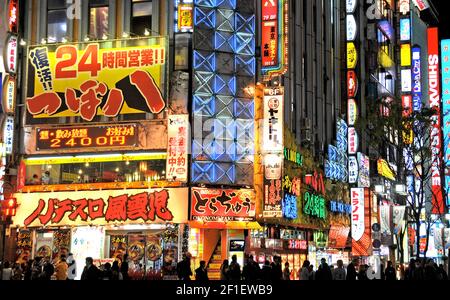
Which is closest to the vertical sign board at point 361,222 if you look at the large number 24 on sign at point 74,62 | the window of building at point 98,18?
the large number 24 on sign at point 74,62

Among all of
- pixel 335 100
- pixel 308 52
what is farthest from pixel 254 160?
pixel 335 100

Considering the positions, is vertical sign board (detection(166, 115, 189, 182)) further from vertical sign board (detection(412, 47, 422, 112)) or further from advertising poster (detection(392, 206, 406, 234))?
vertical sign board (detection(412, 47, 422, 112))

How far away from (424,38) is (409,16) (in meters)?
11.8

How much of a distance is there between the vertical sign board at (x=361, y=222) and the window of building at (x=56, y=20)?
17.6m

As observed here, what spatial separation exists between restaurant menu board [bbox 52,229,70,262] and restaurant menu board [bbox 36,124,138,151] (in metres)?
3.84

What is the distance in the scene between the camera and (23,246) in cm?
3597

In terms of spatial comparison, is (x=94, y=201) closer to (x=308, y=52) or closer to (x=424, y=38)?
(x=308, y=52)

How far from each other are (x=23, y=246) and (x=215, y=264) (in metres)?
8.85

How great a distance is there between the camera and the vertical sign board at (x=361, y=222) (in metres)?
39.7

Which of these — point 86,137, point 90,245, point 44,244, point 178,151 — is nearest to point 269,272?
point 178,151

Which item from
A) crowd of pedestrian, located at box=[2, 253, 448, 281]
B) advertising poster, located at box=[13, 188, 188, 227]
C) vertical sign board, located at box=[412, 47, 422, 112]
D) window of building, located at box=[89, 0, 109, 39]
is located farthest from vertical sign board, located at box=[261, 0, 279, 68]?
vertical sign board, located at box=[412, 47, 422, 112]

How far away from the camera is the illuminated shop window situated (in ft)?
114

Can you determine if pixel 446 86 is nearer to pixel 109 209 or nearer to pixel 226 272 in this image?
pixel 109 209
